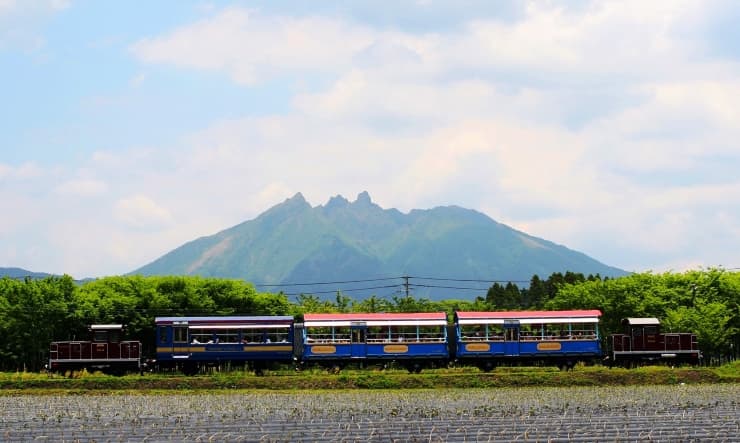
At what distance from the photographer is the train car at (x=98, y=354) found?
5180cm

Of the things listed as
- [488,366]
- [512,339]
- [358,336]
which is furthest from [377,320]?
[512,339]

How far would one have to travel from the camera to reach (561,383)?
147 ft

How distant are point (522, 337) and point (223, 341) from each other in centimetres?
1596

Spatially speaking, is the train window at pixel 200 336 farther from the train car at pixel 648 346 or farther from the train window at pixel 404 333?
the train car at pixel 648 346

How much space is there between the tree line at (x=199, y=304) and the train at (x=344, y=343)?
984cm

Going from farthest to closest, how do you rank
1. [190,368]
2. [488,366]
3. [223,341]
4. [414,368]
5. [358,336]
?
[488,366] → [414,368] → [190,368] → [358,336] → [223,341]

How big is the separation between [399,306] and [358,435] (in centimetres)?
5448

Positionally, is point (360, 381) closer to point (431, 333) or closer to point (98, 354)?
point (431, 333)

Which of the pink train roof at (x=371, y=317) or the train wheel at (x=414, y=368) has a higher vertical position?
the pink train roof at (x=371, y=317)

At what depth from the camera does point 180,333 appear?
2030 inches

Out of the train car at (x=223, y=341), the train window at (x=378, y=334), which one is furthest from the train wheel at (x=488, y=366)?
the train car at (x=223, y=341)

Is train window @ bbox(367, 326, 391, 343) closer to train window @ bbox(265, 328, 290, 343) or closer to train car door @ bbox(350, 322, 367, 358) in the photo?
train car door @ bbox(350, 322, 367, 358)

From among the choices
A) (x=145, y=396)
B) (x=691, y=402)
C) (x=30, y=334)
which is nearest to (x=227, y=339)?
(x=145, y=396)

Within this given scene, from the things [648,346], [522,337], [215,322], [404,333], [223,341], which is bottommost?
[648,346]
